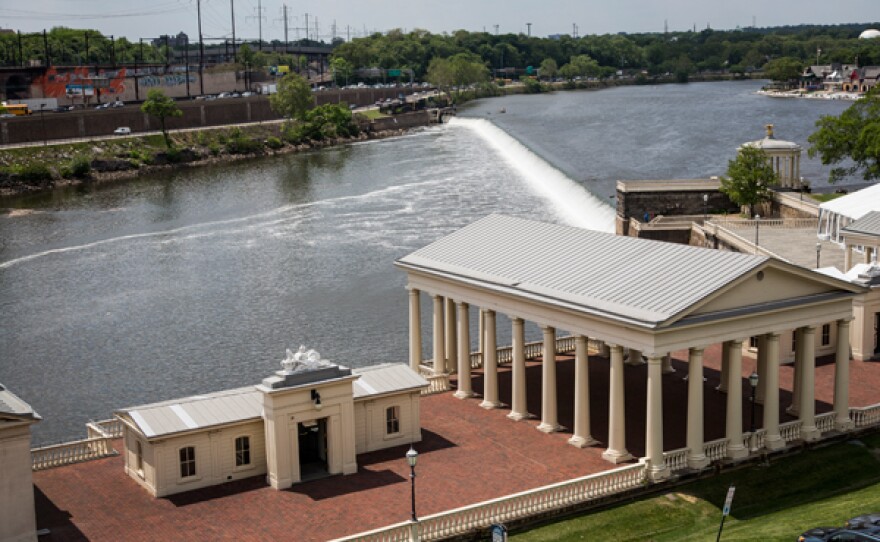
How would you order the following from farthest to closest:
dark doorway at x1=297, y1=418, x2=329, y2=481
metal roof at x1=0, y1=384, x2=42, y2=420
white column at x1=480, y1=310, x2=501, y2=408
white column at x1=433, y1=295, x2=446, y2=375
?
white column at x1=433, y1=295, x2=446, y2=375
white column at x1=480, y1=310, x2=501, y2=408
dark doorway at x1=297, y1=418, x2=329, y2=481
metal roof at x1=0, y1=384, x2=42, y2=420

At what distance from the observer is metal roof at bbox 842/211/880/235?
61.9m

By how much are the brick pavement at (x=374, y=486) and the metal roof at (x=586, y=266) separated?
496 cm

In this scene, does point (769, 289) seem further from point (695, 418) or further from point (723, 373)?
point (723, 373)

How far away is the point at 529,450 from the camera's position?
43.6 m

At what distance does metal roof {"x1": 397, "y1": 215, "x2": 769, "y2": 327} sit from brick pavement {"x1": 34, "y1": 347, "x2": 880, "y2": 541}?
496 centimetres

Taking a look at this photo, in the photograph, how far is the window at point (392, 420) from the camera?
44.5 m

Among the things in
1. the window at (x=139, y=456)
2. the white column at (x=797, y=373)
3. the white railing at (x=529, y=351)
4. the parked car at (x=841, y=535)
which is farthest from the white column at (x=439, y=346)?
the parked car at (x=841, y=535)

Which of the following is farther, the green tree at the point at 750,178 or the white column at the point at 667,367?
the green tree at the point at 750,178

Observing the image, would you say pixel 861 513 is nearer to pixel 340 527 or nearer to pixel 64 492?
pixel 340 527

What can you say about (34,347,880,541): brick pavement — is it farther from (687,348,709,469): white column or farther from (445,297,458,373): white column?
(445,297,458,373): white column

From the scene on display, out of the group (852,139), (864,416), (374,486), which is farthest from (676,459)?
(852,139)

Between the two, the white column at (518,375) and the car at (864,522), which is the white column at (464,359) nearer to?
the white column at (518,375)

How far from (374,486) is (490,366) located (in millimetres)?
9018

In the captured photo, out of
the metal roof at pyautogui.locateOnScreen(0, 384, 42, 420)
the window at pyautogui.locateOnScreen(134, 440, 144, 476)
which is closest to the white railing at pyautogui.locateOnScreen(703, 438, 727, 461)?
the window at pyautogui.locateOnScreen(134, 440, 144, 476)
